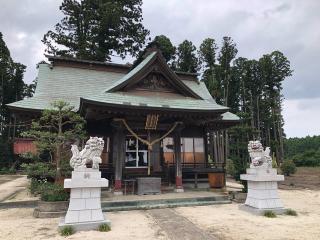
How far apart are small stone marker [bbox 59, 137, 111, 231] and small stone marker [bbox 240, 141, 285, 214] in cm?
534

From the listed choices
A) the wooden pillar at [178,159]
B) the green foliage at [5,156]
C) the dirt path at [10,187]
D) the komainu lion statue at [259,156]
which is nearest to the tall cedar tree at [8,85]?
the green foliage at [5,156]

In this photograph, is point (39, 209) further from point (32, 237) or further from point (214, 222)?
point (214, 222)

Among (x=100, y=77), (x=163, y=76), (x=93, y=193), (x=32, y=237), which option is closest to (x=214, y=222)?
→ (x=93, y=193)

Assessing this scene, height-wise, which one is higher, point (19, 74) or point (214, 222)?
point (19, 74)

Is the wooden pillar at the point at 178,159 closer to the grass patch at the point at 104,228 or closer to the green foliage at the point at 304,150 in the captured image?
the grass patch at the point at 104,228

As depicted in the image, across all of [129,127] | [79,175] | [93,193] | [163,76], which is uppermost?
[163,76]

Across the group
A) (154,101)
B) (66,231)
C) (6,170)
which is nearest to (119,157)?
(154,101)

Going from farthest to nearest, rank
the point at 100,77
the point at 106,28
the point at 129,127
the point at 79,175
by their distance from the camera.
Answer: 1. the point at 106,28
2. the point at 100,77
3. the point at 129,127
4. the point at 79,175

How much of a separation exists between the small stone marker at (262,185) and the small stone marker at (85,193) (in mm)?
5340

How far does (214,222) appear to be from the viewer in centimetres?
846

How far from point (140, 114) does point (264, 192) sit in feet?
20.0

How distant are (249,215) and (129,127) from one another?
653 cm

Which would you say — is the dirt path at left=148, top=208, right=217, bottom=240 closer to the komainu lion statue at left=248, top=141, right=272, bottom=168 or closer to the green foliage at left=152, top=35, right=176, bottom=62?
the komainu lion statue at left=248, top=141, right=272, bottom=168

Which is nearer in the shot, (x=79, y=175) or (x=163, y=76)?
(x=79, y=175)
